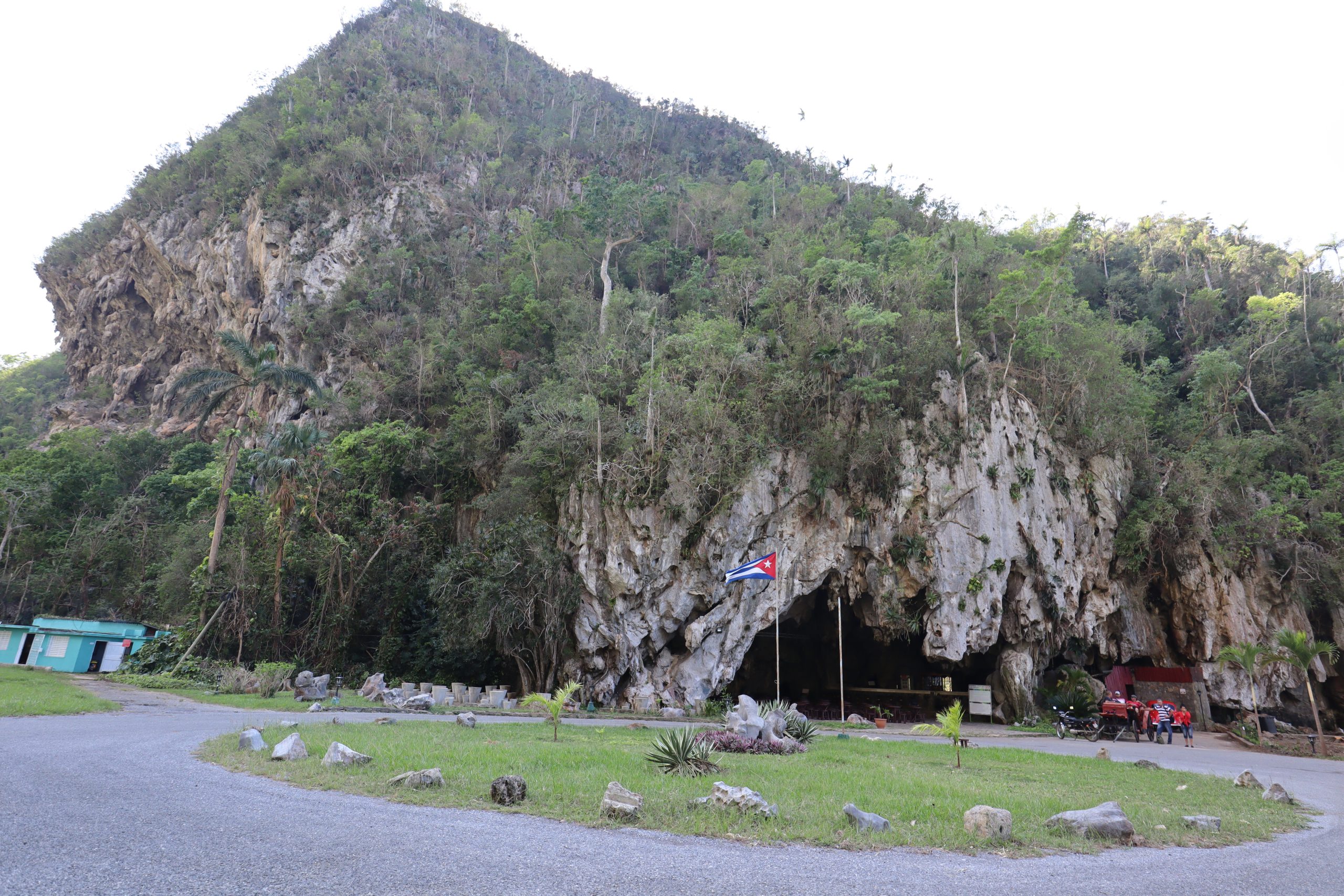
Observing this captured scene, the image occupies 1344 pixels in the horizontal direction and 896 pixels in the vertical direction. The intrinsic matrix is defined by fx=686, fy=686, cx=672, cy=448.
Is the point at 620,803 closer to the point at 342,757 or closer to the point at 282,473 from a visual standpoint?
the point at 342,757

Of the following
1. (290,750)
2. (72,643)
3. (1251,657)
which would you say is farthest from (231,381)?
(1251,657)

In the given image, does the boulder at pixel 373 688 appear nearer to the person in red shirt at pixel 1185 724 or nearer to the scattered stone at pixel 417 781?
A: the scattered stone at pixel 417 781

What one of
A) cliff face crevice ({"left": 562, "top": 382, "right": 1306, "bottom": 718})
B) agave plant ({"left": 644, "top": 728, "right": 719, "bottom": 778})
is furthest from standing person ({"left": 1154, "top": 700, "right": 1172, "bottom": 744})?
agave plant ({"left": 644, "top": 728, "right": 719, "bottom": 778})

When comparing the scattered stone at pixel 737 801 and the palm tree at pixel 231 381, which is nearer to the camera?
the scattered stone at pixel 737 801

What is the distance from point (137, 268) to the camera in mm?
51938

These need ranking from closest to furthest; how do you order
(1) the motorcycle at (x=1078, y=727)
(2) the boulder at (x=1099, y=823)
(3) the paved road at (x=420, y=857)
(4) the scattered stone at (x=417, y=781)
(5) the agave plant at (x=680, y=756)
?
(3) the paved road at (x=420, y=857) < (2) the boulder at (x=1099, y=823) < (4) the scattered stone at (x=417, y=781) < (5) the agave plant at (x=680, y=756) < (1) the motorcycle at (x=1078, y=727)

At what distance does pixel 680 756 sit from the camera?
30.5 feet

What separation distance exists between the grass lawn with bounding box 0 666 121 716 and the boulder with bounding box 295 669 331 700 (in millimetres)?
4460

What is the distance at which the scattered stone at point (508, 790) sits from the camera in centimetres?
695

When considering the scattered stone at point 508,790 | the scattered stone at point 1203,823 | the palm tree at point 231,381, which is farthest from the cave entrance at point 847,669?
the palm tree at point 231,381

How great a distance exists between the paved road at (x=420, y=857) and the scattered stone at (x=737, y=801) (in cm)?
81

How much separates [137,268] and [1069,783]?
65.0 metres

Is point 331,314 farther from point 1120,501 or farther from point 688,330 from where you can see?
point 1120,501

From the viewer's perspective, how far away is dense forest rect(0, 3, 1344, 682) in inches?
1033
